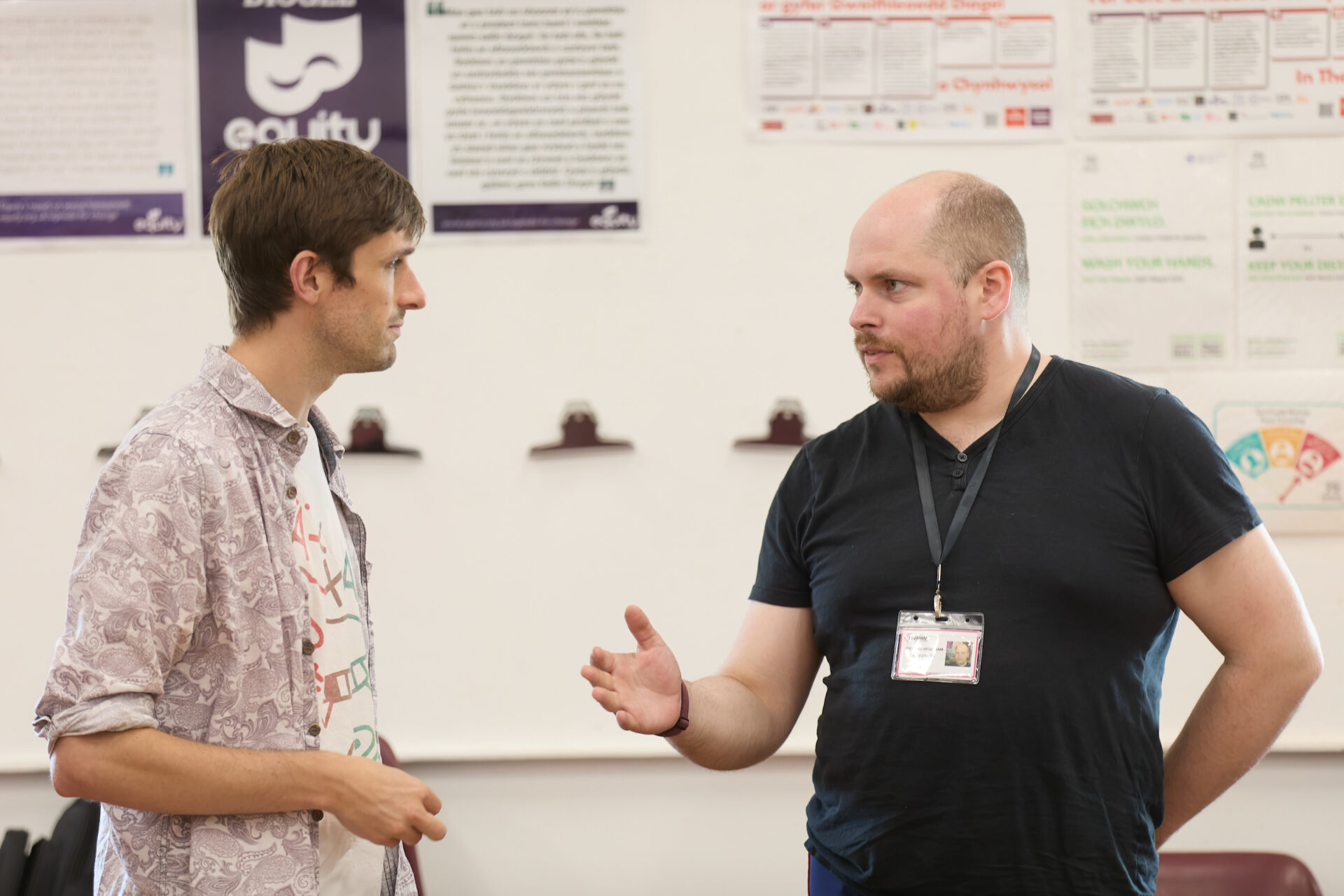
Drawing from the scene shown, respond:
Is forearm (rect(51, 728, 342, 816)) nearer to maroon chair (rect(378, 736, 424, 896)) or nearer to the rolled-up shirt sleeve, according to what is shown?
the rolled-up shirt sleeve

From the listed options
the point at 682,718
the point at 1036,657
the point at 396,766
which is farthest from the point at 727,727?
the point at 396,766

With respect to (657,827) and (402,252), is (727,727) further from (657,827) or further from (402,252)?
(657,827)

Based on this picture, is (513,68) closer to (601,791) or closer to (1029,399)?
(1029,399)

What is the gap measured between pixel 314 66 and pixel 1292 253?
244cm

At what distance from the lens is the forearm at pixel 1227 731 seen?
137 cm

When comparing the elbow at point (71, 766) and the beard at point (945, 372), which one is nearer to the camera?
the elbow at point (71, 766)

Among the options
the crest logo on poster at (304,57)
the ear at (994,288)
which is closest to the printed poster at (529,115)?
the crest logo on poster at (304,57)

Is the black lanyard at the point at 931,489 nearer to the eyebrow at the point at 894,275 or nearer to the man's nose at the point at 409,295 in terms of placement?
the eyebrow at the point at 894,275

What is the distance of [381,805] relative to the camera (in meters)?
1.16

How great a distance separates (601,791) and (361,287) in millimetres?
1586

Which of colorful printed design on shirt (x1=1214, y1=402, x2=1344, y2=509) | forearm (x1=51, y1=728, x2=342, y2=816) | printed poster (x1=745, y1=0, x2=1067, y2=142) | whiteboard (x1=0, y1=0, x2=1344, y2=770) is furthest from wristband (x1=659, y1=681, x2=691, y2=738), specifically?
colorful printed design on shirt (x1=1214, y1=402, x2=1344, y2=509)

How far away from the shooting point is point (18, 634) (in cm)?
248

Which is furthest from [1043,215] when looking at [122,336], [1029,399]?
[122,336]

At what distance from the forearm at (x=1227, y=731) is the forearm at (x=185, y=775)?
1141 millimetres
